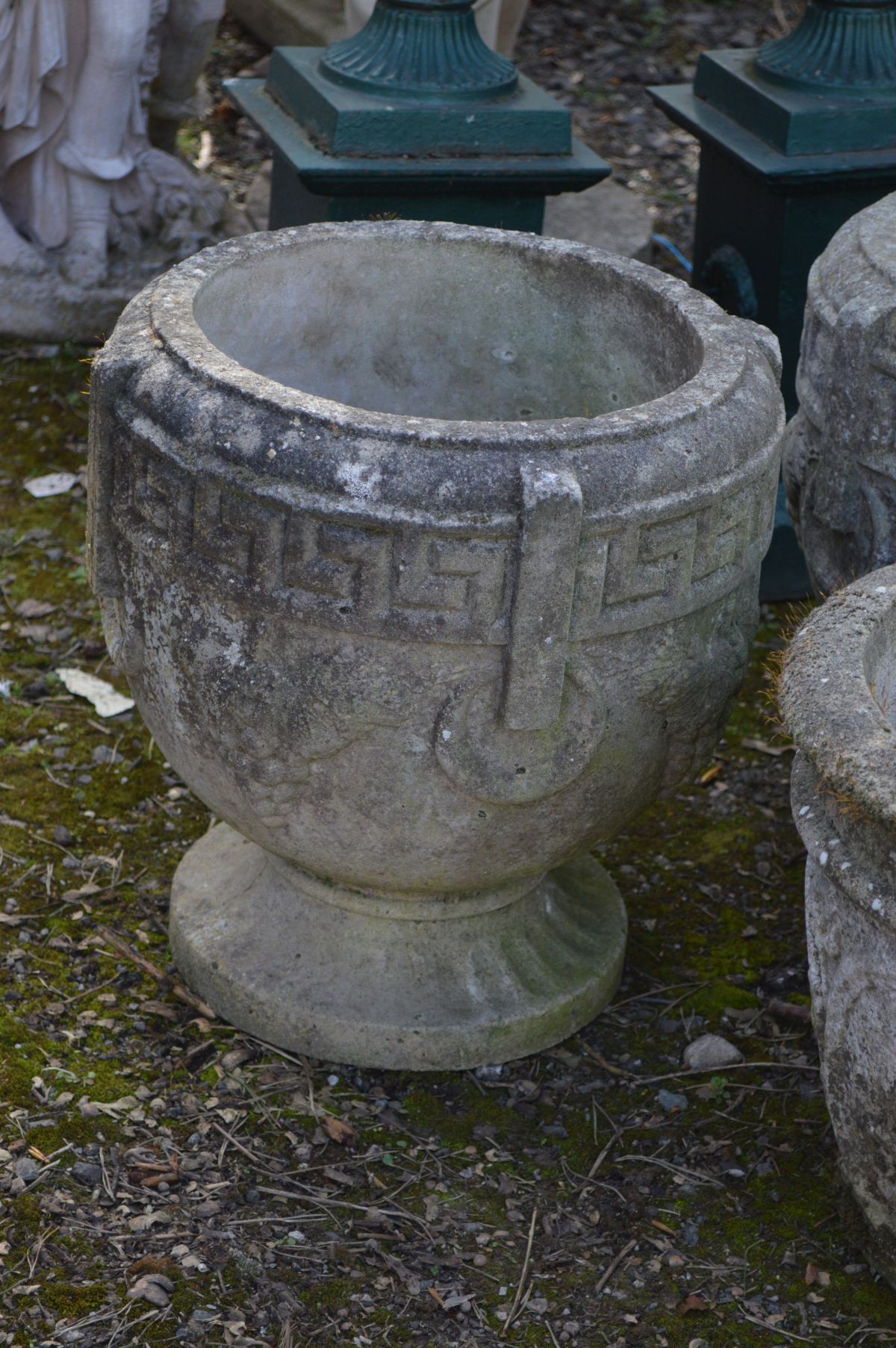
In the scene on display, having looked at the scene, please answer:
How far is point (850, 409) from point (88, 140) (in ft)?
8.81

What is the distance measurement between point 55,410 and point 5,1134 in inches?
97.7

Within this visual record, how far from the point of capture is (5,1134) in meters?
2.46

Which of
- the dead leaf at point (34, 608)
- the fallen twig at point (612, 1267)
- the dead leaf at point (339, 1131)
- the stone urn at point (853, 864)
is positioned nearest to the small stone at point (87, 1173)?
the dead leaf at point (339, 1131)

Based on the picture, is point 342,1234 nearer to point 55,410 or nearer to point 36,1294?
point 36,1294

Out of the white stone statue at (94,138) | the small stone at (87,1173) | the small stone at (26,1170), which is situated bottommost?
the small stone at (87,1173)

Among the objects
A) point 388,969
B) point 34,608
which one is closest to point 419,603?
point 388,969

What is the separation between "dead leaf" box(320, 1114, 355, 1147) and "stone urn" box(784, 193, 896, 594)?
4.17 feet

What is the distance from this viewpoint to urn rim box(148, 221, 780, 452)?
2.18 meters

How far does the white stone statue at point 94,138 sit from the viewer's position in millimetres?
4418

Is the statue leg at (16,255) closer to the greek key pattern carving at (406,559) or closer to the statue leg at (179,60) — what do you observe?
the statue leg at (179,60)

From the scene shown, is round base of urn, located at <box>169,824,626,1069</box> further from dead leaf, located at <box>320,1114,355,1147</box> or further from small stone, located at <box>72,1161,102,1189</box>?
small stone, located at <box>72,1161,102,1189</box>

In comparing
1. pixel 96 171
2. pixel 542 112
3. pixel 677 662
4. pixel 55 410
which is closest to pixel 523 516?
pixel 677 662

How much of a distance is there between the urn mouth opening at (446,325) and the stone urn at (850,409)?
12.7 inches

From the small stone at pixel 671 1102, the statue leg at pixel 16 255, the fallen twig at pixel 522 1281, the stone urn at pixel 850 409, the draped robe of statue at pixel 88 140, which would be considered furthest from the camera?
the statue leg at pixel 16 255
